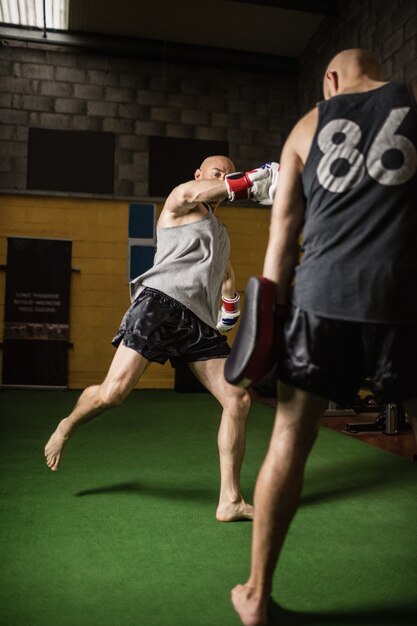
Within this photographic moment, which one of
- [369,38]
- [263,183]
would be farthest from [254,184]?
[369,38]

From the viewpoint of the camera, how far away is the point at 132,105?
8945 millimetres

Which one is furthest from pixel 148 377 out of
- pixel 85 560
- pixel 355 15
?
pixel 85 560

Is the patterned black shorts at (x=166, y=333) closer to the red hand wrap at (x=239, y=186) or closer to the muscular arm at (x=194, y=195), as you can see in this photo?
the muscular arm at (x=194, y=195)

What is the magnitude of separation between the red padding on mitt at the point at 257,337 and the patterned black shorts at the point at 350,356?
65mm

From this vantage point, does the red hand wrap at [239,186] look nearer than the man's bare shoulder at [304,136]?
No

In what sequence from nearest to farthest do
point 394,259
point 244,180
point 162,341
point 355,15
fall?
point 394,259 < point 244,180 < point 162,341 < point 355,15

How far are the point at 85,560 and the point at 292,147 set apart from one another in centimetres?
149

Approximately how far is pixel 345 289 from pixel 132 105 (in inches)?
327

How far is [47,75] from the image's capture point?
28.7 ft

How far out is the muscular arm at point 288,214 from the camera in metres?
1.51

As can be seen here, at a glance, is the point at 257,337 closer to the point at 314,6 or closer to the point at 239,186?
the point at 239,186

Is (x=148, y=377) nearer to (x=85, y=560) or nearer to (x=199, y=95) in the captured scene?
(x=199, y=95)

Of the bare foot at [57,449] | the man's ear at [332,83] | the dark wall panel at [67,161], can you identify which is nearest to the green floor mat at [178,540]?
the bare foot at [57,449]

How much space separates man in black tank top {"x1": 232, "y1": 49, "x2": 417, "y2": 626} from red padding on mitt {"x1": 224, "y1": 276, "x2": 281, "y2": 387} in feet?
0.15
